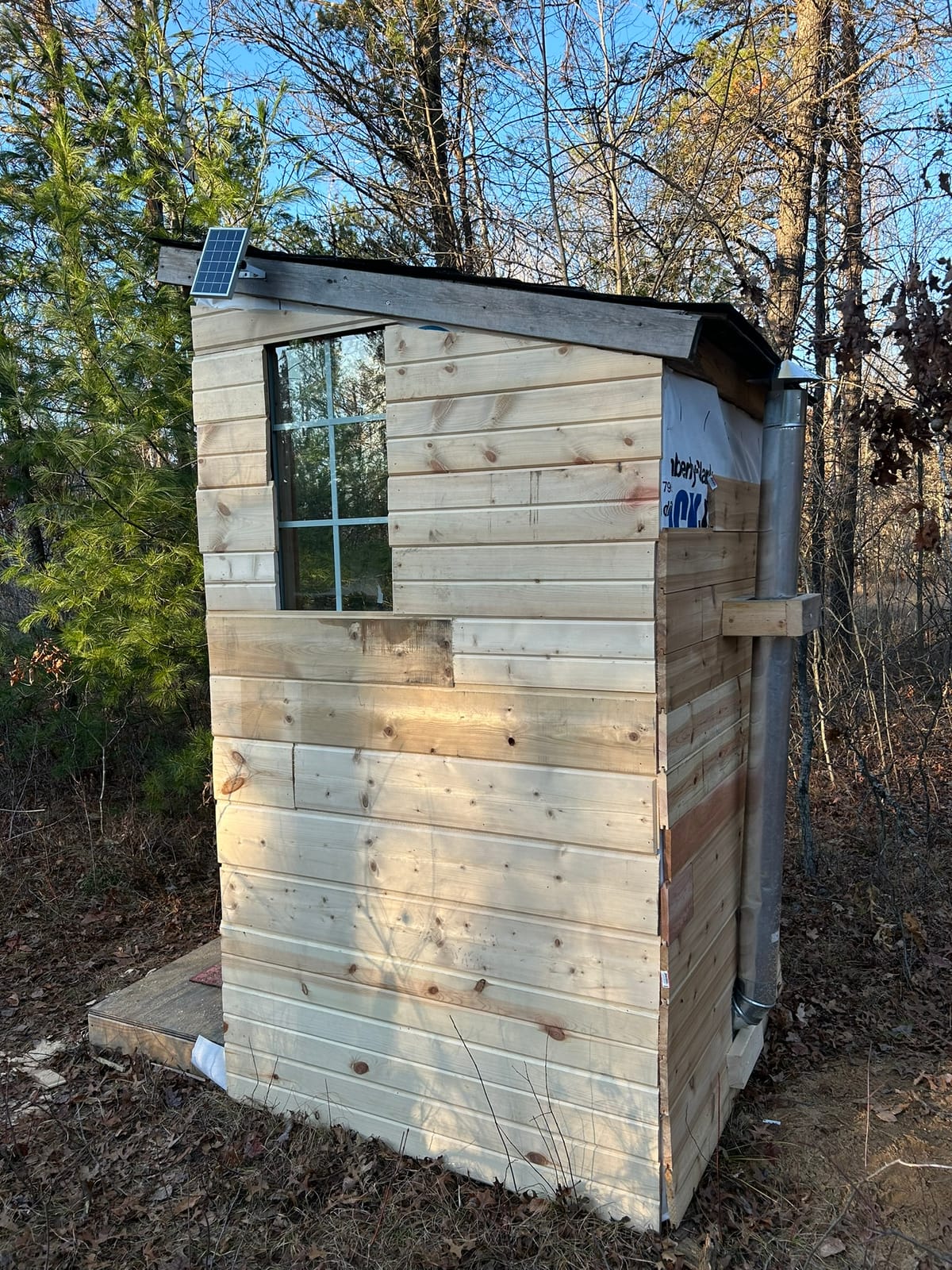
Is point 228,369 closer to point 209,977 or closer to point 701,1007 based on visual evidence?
point 701,1007

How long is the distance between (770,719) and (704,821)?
0.68m

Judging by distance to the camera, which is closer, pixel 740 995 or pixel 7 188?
pixel 740 995

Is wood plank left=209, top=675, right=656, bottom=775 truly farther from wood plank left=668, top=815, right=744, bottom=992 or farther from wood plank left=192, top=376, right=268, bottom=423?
wood plank left=192, top=376, right=268, bottom=423

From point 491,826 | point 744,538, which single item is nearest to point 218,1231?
point 491,826

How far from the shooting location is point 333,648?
3.14 m

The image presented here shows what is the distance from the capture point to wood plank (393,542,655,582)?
2.59 m

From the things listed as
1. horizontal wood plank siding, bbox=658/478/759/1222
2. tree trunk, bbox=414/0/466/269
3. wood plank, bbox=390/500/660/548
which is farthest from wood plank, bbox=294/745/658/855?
tree trunk, bbox=414/0/466/269

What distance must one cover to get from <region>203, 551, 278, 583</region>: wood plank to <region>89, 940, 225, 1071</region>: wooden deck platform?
216 cm

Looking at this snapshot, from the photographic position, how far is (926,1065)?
3.78 m

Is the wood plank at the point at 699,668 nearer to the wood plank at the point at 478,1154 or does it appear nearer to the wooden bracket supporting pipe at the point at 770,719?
the wooden bracket supporting pipe at the point at 770,719

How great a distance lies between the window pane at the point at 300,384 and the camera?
10.3 ft

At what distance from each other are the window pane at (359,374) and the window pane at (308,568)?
0.48 metres

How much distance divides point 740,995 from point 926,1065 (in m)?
1.01

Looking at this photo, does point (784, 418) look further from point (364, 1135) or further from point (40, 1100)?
point (40, 1100)
